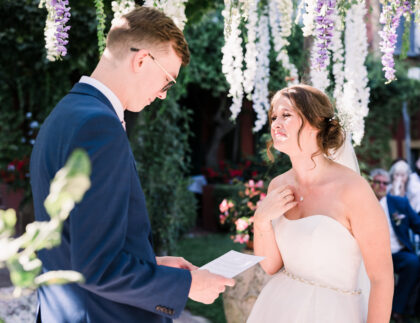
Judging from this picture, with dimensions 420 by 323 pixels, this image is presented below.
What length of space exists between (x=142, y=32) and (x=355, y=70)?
11.1ft

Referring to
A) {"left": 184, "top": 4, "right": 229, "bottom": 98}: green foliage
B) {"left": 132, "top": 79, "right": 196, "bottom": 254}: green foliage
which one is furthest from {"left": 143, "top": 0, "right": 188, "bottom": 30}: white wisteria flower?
{"left": 184, "top": 4, "right": 229, "bottom": 98}: green foliage

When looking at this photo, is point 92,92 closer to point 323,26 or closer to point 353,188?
point 353,188

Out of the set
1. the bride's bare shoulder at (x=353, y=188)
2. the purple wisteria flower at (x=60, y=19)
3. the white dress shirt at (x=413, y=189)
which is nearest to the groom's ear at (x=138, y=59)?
the bride's bare shoulder at (x=353, y=188)

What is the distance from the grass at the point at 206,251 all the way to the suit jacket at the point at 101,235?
397 centimetres

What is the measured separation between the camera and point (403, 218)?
5.26 metres

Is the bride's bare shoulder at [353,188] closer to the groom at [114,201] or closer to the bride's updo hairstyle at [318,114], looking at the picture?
the bride's updo hairstyle at [318,114]

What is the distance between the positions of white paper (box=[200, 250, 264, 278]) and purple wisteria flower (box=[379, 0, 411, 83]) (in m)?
1.61

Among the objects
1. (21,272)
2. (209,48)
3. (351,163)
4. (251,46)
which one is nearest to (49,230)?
(21,272)

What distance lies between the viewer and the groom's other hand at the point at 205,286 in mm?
1336

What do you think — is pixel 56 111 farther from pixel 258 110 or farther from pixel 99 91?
pixel 258 110

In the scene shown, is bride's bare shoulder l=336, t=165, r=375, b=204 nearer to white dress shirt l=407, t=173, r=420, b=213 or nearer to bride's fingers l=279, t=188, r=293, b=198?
bride's fingers l=279, t=188, r=293, b=198

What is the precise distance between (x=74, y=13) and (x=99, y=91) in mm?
5204

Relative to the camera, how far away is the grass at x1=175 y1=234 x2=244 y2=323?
534cm

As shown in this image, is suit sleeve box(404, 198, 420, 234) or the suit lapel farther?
suit sleeve box(404, 198, 420, 234)
